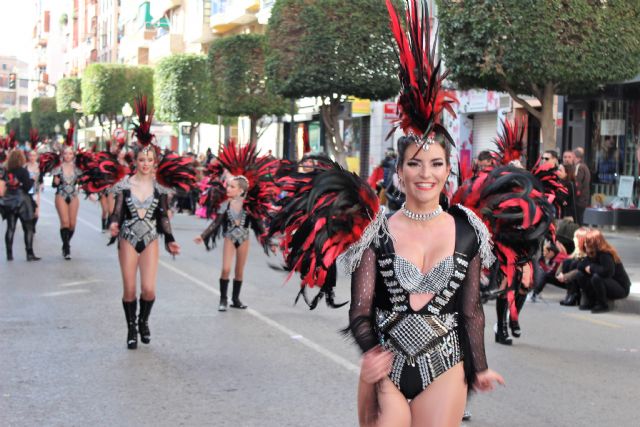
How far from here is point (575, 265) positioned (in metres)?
13.5

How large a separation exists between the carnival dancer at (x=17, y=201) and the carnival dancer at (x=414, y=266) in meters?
13.6

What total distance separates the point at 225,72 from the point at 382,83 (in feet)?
40.0

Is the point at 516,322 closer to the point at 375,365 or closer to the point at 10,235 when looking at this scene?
the point at 375,365

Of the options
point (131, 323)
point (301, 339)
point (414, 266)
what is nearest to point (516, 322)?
point (301, 339)

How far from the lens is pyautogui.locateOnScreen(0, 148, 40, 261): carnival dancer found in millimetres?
17297

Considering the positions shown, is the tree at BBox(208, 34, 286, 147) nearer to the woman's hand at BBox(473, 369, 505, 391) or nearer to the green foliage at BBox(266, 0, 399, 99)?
the green foliage at BBox(266, 0, 399, 99)

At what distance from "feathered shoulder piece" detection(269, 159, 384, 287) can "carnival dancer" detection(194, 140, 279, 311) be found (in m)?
7.06

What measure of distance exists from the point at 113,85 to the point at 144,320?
58059 millimetres

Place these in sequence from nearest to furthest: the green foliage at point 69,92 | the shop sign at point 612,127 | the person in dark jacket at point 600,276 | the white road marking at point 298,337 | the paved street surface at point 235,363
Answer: the paved street surface at point 235,363 → the white road marking at point 298,337 → the person in dark jacket at point 600,276 → the shop sign at point 612,127 → the green foliage at point 69,92

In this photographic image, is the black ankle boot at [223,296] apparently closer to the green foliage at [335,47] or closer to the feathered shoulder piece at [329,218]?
the feathered shoulder piece at [329,218]

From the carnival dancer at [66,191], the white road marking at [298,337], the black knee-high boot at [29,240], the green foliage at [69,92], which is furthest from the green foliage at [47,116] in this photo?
the white road marking at [298,337]

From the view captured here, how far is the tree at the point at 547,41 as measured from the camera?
59.9 ft

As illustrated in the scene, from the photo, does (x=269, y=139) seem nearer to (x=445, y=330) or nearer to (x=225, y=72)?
(x=225, y=72)

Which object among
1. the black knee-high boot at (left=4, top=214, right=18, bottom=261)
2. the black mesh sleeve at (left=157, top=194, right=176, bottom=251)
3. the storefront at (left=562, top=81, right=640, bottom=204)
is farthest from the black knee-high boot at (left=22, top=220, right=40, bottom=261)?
the storefront at (left=562, top=81, right=640, bottom=204)
